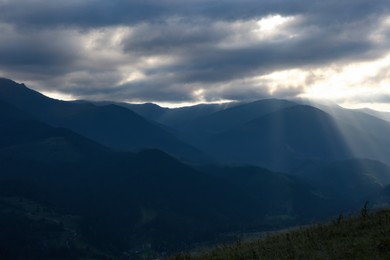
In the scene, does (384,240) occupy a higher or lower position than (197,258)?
higher

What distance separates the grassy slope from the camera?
15.8 meters

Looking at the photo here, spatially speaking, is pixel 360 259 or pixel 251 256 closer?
pixel 360 259

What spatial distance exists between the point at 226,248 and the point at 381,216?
733 cm

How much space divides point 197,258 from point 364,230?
711 centimetres

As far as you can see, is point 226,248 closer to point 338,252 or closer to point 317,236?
point 317,236

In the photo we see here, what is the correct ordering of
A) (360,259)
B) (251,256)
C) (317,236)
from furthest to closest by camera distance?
(317,236) → (251,256) → (360,259)

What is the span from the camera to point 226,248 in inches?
838

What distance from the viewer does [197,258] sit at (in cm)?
1941

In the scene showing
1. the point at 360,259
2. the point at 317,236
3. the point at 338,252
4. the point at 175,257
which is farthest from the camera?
the point at 175,257

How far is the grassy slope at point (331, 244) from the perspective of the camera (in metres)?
15.8

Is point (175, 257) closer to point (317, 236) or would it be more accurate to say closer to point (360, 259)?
point (317, 236)

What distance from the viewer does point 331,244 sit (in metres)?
17.5

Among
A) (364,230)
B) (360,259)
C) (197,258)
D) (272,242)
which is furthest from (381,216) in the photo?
(197,258)

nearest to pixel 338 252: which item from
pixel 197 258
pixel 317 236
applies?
pixel 317 236
